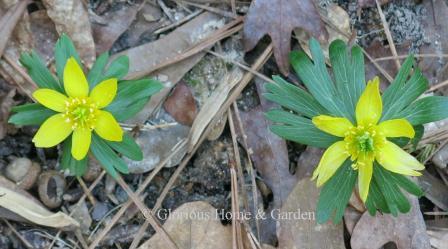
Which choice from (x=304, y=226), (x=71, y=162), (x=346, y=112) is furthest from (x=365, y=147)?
(x=71, y=162)

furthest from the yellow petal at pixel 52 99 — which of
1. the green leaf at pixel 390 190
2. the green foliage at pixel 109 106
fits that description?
the green leaf at pixel 390 190

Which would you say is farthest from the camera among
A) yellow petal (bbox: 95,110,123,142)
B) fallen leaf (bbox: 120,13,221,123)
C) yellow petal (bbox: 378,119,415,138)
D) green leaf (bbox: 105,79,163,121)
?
fallen leaf (bbox: 120,13,221,123)

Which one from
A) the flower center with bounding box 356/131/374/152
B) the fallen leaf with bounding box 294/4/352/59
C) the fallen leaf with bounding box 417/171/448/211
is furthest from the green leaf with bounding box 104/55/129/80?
the fallen leaf with bounding box 417/171/448/211

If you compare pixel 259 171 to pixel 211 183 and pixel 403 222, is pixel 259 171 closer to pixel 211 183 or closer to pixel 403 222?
pixel 211 183

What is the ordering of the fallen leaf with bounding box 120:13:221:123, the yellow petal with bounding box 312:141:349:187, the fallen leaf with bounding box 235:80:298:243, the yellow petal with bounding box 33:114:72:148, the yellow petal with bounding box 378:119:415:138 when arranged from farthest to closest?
the fallen leaf with bounding box 120:13:221:123 < the fallen leaf with bounding box 235:80:298:243 < the yellow petal with bounding box 33:114:72:148 < the yellow petal with bounding box 312:141:349:187 < the yellow petal with bounding box 378:119:415:138

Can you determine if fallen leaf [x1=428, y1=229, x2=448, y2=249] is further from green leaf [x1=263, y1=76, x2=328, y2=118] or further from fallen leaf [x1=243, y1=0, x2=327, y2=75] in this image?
fallen leaf [x1=243, y1=0, x2=327, y2=75]

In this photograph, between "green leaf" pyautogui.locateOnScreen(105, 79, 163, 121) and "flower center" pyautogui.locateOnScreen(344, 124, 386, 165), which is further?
"green leaf" pyautogui.locateOnScreen(105, 79, 163, 121)

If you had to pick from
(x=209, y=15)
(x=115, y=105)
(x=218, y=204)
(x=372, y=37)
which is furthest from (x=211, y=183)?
(x=372, y=37)
